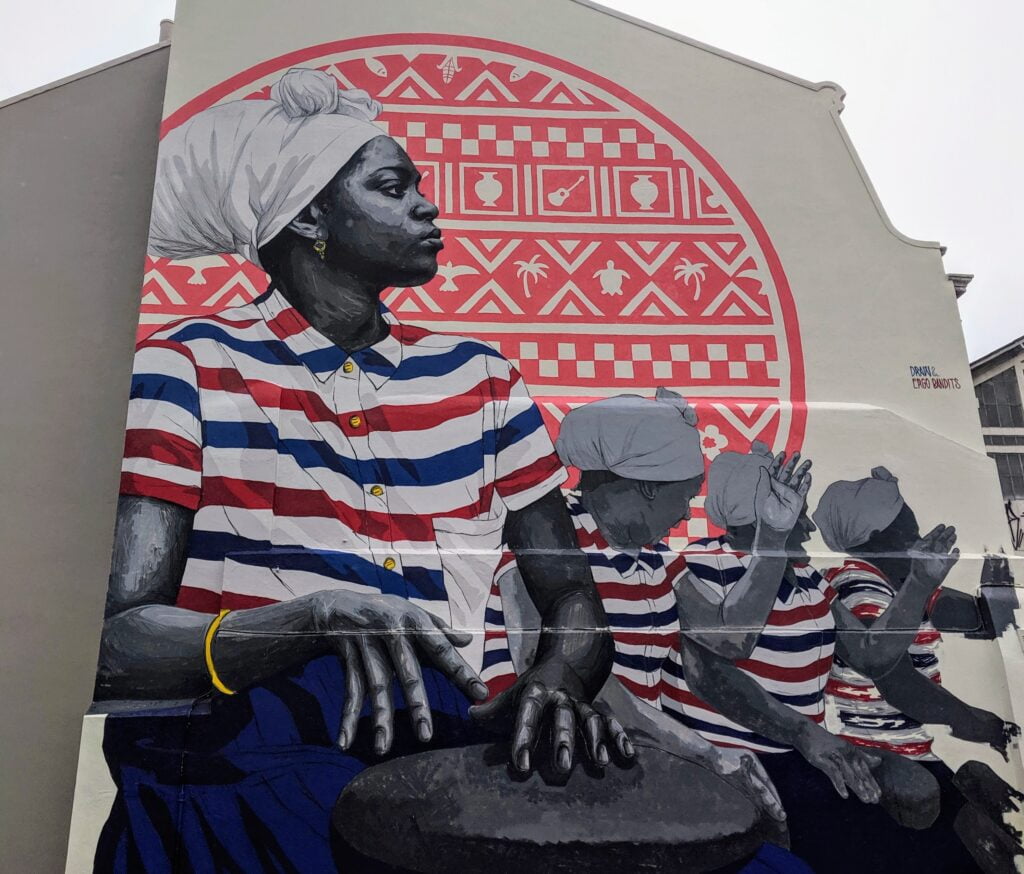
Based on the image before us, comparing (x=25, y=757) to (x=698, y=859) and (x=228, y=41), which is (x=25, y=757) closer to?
(x=698, y=859)

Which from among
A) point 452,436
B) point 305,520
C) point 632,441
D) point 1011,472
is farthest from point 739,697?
point 1011,472

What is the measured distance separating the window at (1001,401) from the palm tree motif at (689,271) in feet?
10.6

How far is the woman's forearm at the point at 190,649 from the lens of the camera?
216 inches

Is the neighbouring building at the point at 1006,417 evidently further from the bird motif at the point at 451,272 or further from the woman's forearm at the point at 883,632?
the bird motif at the point at 451,272

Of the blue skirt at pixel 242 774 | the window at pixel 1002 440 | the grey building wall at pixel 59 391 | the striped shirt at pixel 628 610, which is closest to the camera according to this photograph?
the blue skirt at pixel 242 774

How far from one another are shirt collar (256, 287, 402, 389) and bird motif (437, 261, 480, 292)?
1.62ft

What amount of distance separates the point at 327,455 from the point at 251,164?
2210mm

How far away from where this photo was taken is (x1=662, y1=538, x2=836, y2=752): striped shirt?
577 cm

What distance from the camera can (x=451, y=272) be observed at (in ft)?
21.6

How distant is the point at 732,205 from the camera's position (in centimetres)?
695

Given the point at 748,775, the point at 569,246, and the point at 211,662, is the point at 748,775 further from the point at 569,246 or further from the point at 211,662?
the point at 569,246

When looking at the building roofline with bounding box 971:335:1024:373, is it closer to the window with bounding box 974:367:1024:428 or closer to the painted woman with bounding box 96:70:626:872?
the window with bounding box 974:367:1024:428

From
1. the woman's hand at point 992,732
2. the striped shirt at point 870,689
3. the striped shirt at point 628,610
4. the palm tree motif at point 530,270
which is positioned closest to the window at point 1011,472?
the striped shirt at point 870,689

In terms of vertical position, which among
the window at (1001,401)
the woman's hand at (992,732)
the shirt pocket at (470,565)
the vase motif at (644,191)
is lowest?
the woman's hand at (992,732)
